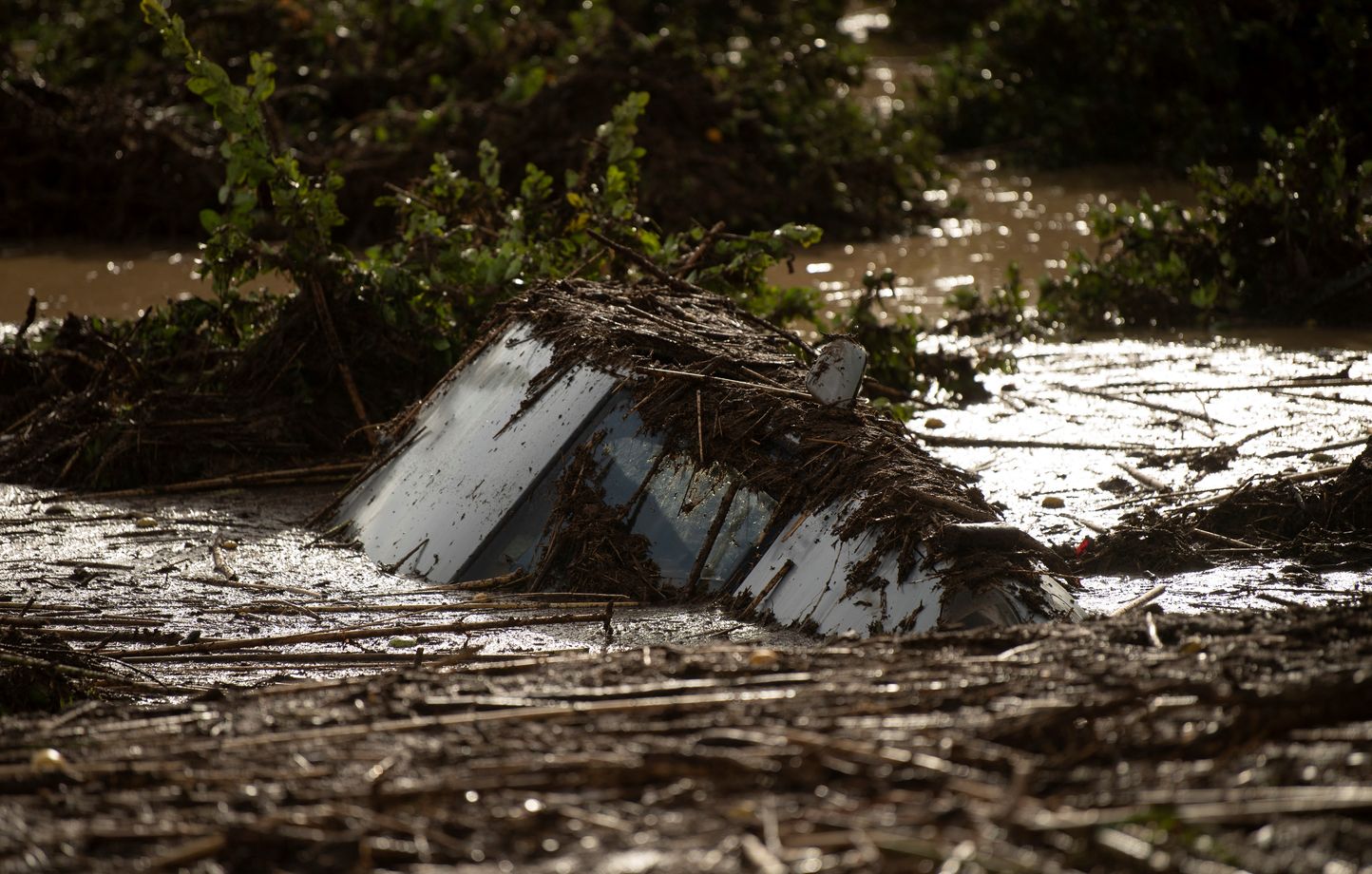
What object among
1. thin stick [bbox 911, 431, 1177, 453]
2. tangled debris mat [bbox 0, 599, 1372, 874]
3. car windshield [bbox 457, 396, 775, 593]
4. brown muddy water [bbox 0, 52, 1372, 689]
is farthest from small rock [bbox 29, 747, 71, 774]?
thin stick [bbox 911, 431, 1177, 453]

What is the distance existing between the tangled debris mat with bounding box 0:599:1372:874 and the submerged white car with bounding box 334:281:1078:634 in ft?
3.00

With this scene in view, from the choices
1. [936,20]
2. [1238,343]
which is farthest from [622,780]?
[936,20]

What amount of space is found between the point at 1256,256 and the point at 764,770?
7602 millimetres

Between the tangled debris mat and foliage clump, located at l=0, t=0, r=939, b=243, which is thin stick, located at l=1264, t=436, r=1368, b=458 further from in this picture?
A: foliage clump, located at l=0, t=0, r=939, b=243

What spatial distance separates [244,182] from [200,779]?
4.63m

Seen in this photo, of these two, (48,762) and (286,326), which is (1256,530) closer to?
(48,762)

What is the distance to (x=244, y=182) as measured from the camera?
258 inches

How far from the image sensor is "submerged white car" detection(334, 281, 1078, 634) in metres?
3.78

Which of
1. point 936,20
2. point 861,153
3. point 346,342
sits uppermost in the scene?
point 936,20

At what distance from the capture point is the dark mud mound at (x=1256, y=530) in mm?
4773

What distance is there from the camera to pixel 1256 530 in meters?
4.97

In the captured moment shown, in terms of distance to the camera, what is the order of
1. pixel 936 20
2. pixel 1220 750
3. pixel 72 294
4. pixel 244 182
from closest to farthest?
pixel 1220 750, pixel 244 182, pixel 72 294, pixel 936 20

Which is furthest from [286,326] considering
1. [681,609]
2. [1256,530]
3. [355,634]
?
[1256,530]

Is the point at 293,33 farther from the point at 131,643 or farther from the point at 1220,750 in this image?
the point at 1220,750
